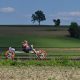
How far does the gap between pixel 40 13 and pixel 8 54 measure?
65116 mm

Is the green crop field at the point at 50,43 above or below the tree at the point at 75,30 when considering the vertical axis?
below

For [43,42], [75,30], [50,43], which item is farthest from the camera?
[75,30]

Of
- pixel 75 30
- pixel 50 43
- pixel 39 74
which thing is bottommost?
pixel 50 43

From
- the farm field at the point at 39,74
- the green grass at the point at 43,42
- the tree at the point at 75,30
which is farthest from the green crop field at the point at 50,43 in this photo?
the farm field at the point at 39,74

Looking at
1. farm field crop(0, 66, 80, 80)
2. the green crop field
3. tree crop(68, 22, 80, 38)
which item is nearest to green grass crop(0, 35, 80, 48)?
the green crop field

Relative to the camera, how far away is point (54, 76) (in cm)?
1405

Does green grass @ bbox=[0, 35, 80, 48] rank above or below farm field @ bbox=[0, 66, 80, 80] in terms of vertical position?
below

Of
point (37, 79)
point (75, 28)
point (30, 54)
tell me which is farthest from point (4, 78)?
point (75, 28)

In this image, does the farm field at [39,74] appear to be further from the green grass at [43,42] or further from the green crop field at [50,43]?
the green grass at [43,42]

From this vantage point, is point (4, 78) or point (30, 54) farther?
point (30, 54)

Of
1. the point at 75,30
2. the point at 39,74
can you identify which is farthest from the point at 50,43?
the point at 39,74

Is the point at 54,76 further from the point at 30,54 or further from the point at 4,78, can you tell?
the point at 30,54

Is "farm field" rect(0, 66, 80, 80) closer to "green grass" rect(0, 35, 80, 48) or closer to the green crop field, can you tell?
the green crop field

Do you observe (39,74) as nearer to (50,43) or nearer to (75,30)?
(50,43)
